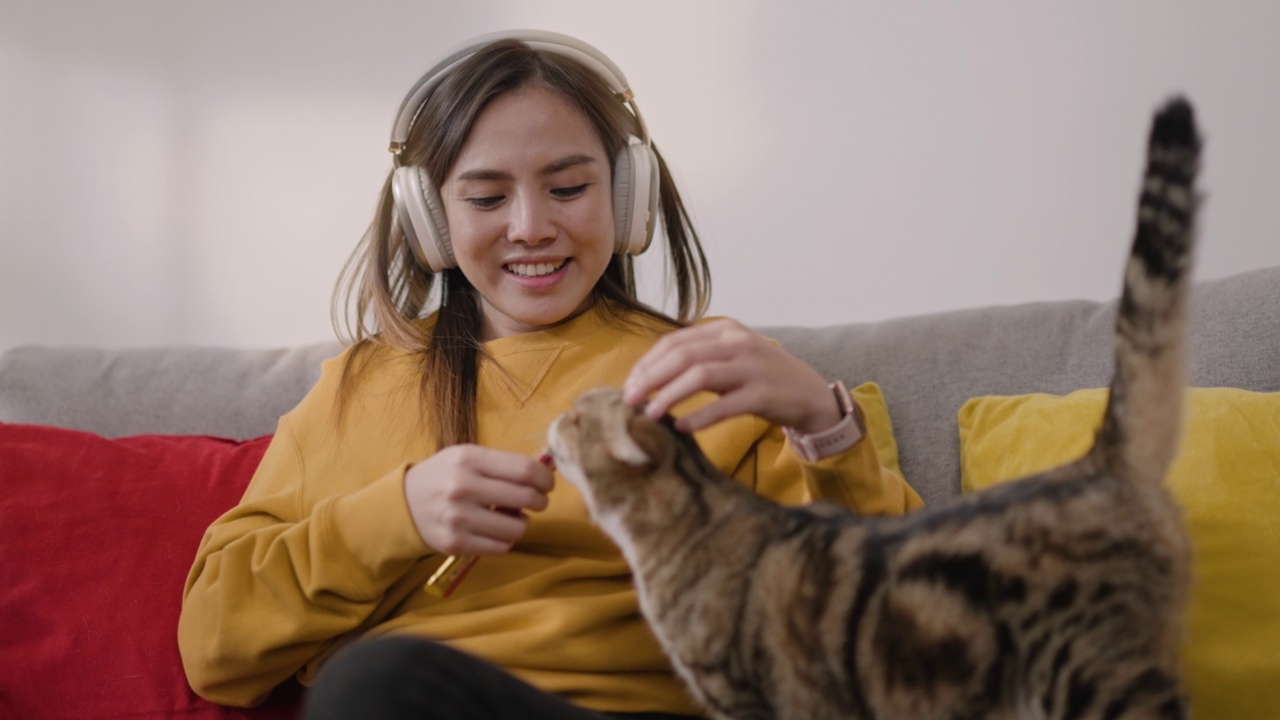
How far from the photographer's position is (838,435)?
3.59ft

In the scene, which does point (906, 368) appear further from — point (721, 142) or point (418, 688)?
point (418, 688)

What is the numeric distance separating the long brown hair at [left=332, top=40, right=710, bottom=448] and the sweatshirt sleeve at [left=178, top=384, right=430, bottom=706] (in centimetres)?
17

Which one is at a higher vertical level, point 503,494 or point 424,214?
point 424,214

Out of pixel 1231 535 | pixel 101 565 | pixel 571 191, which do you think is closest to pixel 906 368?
pixel 1231 535

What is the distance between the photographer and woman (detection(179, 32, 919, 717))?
1.07 meters

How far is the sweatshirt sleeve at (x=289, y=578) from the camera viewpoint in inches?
A: 45.9

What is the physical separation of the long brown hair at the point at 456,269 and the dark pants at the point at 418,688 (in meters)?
0.46

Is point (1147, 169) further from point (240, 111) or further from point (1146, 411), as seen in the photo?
point (240, 111)

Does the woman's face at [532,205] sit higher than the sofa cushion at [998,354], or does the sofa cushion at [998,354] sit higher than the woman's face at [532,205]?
the woman's face at [532,205]

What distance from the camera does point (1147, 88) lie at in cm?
203

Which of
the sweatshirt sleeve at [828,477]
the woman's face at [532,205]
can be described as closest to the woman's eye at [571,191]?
the woman's face at [532,205]

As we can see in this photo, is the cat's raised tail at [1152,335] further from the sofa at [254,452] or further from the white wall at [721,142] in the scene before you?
the white wall at [721,142]

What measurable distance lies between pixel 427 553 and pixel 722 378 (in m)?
0.44

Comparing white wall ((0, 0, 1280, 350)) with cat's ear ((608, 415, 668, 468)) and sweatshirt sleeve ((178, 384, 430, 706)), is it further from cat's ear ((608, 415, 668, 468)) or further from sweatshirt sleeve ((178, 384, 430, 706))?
cat's ear ((608, 415, 668, 468))
